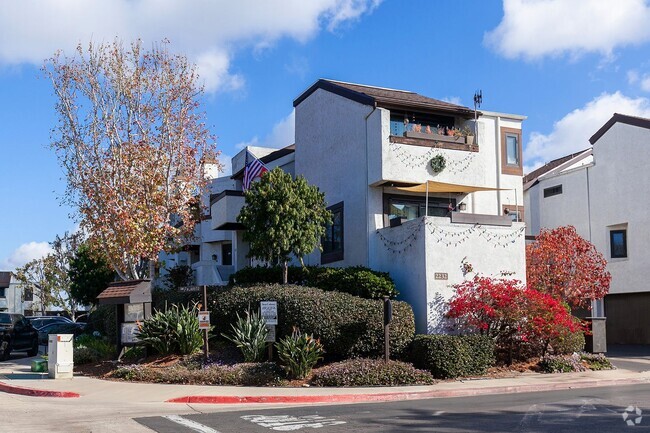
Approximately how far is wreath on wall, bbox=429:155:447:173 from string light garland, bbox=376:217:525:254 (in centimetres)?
295

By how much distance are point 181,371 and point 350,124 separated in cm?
1145

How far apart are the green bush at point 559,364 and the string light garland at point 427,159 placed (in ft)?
23.5

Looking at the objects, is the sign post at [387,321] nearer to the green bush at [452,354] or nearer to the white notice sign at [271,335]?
the green bush at [452,354]

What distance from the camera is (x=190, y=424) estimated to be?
11.5 m

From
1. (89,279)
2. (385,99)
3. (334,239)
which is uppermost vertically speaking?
(385,99)

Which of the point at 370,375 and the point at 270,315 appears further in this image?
the point at 270,315

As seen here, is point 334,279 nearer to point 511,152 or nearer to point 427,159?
point 427,159

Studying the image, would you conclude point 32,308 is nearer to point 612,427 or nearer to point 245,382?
point 245,382

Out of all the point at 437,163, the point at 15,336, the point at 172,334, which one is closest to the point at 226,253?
the point at 15,336

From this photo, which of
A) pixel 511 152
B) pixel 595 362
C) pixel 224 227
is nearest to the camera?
pixel 595 362

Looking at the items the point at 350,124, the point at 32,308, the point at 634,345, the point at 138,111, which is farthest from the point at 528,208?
the point at 32,308

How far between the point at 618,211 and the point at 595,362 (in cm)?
1360

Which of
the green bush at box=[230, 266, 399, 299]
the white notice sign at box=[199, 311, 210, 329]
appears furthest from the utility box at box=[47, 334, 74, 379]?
the green bush at box=[230, 266, 399, 299]

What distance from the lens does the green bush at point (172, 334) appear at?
19031 millimetres
